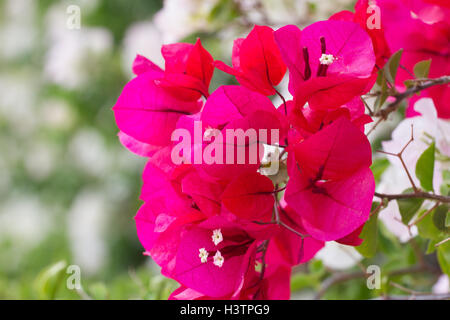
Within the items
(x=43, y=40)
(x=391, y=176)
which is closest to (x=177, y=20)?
(x=391, y=176)

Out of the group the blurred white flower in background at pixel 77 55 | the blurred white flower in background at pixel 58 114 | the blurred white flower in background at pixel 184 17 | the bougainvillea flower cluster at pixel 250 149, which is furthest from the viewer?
the blurred white flower in background at pixel 58 114

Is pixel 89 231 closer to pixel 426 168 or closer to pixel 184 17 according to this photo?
pixel 184 17

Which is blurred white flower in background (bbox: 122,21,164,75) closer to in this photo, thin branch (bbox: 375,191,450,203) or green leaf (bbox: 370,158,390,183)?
green leaf (bbox: 370,158,390,183)

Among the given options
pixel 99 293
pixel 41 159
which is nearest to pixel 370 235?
pixel 99 293

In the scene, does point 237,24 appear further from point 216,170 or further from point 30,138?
point 30,138

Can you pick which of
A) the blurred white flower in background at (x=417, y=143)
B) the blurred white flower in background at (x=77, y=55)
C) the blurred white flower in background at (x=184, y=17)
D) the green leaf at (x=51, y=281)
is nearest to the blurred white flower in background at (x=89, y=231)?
the blurred white flower in background at (x=77, y=55)

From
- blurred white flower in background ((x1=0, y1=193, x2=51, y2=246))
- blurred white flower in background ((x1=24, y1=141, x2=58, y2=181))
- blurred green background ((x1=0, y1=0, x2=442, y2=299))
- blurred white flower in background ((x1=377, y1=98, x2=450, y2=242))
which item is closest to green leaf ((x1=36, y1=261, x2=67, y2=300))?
blurred white flower in background ((x1=377, y1=98, x2=450, y2=242))

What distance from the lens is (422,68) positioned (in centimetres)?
31

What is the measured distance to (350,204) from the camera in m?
0.24

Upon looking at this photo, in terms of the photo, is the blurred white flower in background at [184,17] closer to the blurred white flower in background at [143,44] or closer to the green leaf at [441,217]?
the green leaf at [441,217]

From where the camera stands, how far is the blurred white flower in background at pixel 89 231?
166 centimetres

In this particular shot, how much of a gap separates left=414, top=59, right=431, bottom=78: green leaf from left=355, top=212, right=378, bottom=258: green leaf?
0.09 metres

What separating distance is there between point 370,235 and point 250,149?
0.33 ft

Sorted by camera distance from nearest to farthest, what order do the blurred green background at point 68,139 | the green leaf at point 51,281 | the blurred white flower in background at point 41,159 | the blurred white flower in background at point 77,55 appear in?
the green leaf at point 51,281
the blurred white flower in background at point 77,55
the blurred green background at point 68,139
the blurred white flower in background at point 41,159
